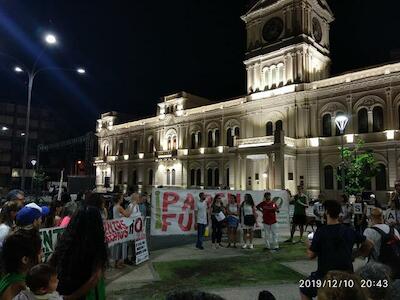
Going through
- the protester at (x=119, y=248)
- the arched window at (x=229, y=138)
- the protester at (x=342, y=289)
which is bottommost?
the protester at (x=119, y=248)

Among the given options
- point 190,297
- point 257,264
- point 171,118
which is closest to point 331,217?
point 190,297

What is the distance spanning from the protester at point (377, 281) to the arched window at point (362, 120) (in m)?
31.8

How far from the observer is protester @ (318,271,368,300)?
2.26m

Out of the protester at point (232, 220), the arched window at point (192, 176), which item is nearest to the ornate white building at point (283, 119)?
the arched window at point (192, 176)

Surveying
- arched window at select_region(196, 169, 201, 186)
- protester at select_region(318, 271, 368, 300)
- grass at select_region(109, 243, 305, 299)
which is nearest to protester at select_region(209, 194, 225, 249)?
grass at select_region(109, 243, 305, 299)

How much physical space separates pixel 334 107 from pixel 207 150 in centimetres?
1666

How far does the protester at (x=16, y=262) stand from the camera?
3.03 metres

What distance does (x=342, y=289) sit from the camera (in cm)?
229

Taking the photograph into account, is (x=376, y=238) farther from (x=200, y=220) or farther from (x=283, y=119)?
(x=283, y=119)

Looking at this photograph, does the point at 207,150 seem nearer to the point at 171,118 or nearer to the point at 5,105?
the point at 171,118

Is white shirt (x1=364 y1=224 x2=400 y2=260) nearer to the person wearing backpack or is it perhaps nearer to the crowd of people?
the person wearing backpack

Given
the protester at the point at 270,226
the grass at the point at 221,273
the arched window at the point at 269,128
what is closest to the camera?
the grass at the point at 221,273

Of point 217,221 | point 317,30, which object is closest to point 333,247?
point 217,221

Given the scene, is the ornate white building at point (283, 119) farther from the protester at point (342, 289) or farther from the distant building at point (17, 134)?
the distant building at point (17, 134)
